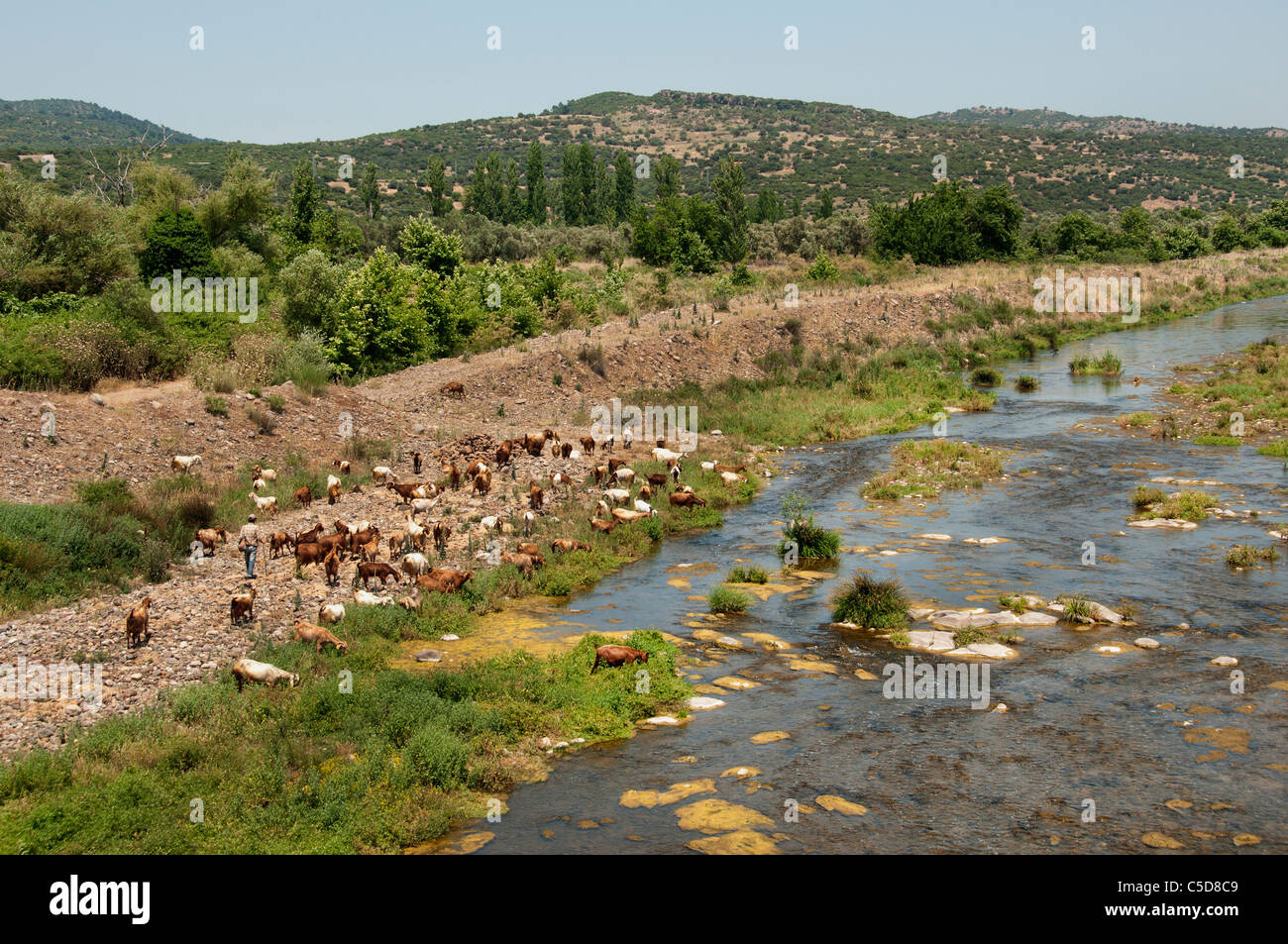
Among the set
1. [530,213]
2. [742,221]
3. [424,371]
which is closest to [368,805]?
[424,371]

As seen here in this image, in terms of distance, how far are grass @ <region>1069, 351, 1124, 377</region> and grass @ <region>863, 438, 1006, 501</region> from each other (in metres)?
13.5

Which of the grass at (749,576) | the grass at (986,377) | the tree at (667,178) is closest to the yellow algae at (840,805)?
the grass at (749,576)

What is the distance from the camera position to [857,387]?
105 feet

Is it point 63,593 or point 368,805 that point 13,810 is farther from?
point 63,593

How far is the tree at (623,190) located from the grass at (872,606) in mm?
62637

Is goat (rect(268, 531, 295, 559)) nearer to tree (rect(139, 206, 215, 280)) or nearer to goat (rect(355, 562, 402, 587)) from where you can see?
goat (rect(355, 562, 402, 587))

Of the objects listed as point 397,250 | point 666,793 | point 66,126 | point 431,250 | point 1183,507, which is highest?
point 66,126

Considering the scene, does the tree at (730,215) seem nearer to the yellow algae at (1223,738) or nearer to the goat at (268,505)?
the goat at (268,505)

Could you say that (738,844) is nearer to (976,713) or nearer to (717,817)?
(717,817)

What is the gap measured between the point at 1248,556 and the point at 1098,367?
2199cm

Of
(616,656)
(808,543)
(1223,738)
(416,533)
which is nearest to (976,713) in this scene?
(1223,738)

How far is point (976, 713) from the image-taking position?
1091cm

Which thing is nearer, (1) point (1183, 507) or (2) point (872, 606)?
(2) point (872, 606)

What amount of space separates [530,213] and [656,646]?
64.4 m
